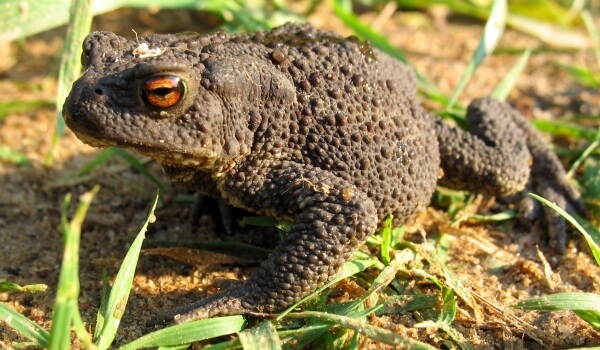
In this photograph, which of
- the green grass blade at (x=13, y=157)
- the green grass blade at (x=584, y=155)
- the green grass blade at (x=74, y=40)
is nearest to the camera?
the green grass blade at (x=74, y=40)

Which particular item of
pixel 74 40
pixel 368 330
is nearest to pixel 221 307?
pixel 368 330

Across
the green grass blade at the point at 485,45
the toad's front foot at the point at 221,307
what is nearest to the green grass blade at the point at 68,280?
the toad's front foot at the point at 221,307

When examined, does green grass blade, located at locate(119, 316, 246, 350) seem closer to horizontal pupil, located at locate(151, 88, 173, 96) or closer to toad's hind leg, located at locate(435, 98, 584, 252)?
horizontal pupil, located at locate(151, 88, 173, 96)

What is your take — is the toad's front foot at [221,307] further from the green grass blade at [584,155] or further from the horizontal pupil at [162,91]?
the green grass blade at [584,155]

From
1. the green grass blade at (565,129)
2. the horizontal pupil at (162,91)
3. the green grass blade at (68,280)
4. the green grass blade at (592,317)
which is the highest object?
the horizontal pupil at (162,91)

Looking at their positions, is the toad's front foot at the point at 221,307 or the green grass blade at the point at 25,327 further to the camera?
the toad's front foot at the point at 221,307

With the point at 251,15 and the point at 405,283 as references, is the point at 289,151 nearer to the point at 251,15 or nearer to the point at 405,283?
the point at 405,283

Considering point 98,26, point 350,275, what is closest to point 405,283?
point 350,275

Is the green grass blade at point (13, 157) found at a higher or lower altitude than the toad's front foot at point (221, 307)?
higher
